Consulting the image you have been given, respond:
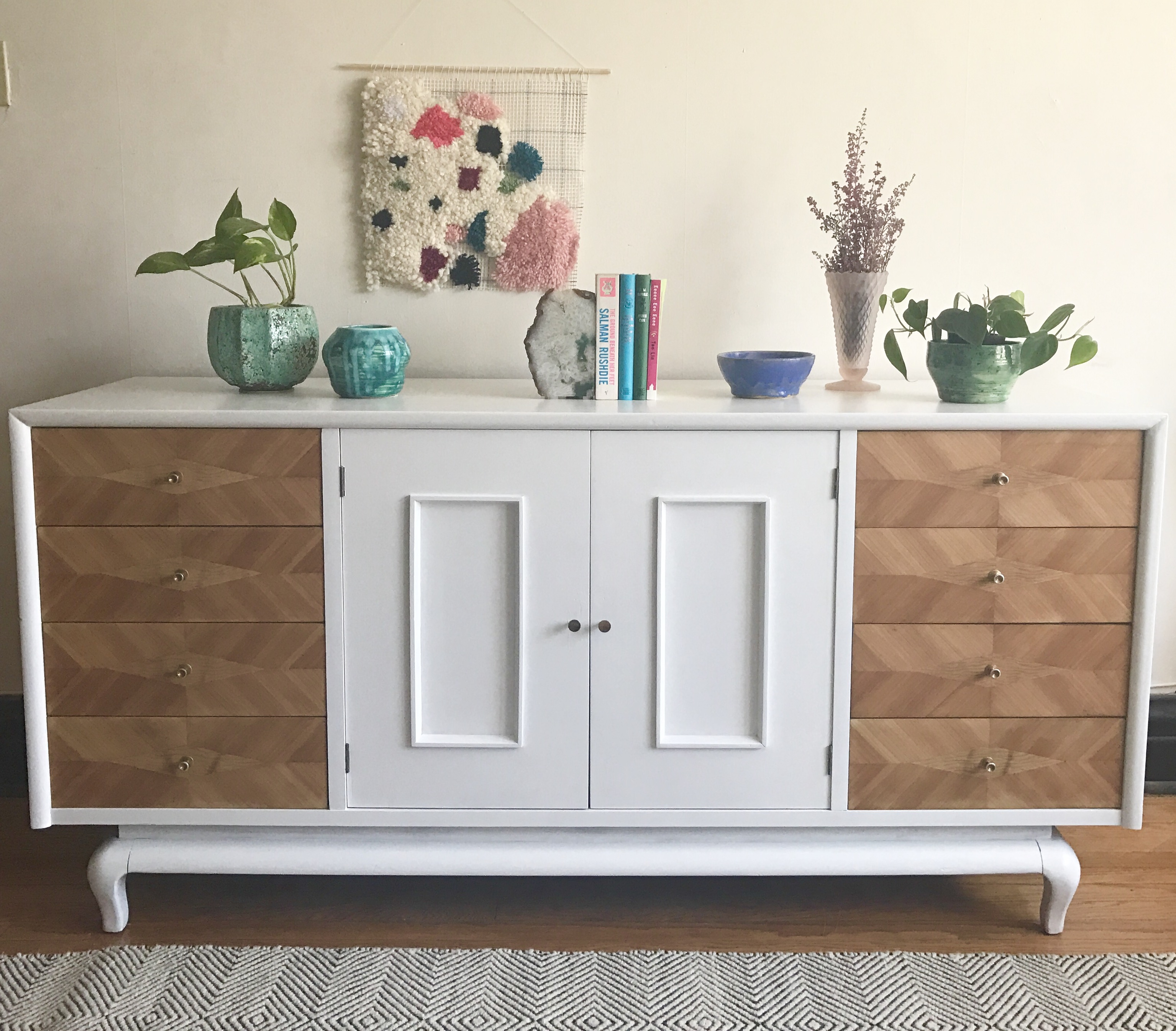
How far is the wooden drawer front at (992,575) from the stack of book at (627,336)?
0.45 metres

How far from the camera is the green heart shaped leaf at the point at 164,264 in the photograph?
6.21 ft

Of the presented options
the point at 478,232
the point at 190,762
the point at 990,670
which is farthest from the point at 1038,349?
the point at 190,762

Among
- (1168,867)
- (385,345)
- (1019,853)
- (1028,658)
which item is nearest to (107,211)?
(385,345)

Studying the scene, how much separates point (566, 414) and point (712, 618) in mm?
393

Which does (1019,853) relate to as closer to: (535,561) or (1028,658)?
(1028,658)

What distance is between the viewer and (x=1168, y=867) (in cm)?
205

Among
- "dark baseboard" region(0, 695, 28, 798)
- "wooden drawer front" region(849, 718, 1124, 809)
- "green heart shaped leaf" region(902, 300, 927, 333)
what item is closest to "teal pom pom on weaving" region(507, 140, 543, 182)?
"green heart shaped leaf" region(902, 300, 927, 333)

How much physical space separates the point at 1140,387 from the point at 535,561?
52.3 inches

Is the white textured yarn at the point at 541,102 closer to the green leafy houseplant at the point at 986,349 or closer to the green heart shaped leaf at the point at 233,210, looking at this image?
the green heart shaped leaf at the point at 233,210

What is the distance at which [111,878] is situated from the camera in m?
1.82

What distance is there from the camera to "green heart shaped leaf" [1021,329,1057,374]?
1.86 m

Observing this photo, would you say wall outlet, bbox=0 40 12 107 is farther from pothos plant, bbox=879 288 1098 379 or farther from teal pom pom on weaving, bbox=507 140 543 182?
pothos plant, bbox=879 288 1098 379

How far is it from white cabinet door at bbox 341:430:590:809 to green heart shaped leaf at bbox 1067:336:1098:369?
888mm

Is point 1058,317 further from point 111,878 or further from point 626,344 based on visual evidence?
point 111,878
